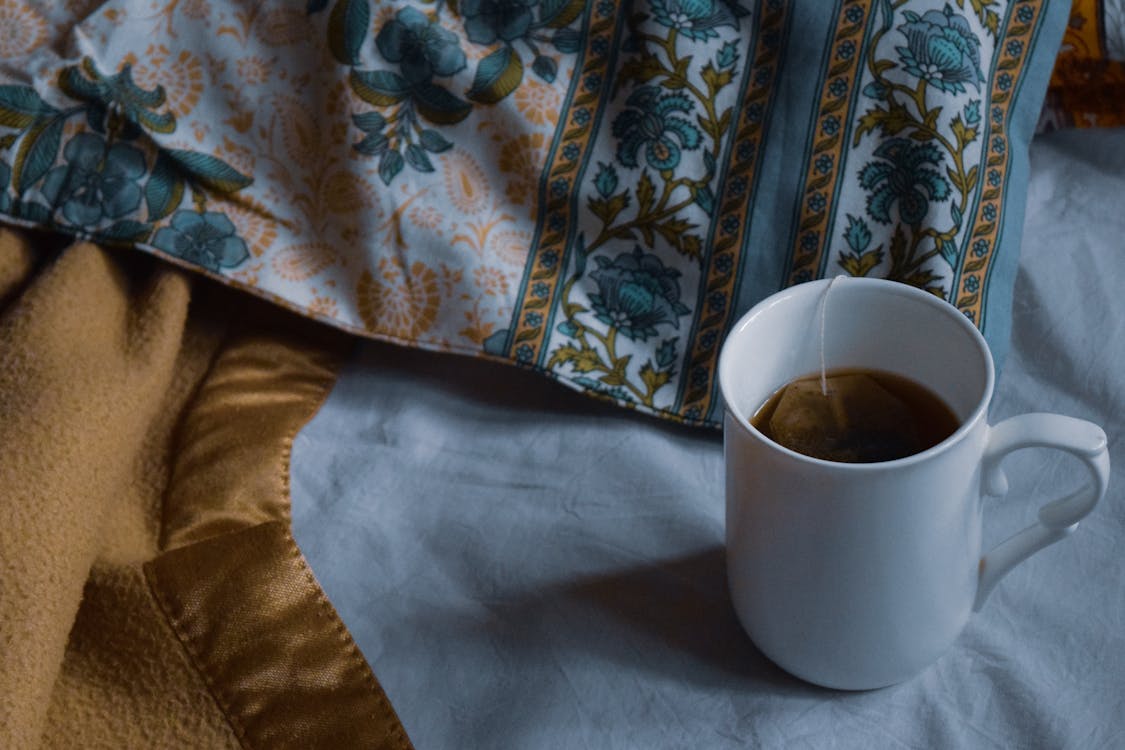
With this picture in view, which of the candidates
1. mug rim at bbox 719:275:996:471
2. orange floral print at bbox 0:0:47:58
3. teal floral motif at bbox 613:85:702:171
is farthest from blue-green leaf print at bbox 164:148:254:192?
mug rim at bbox 719:275:996:471

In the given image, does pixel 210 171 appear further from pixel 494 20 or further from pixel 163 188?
pixel 494 20

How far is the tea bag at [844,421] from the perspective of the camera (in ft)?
1.38

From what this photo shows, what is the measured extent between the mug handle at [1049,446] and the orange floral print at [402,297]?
0.98 ft

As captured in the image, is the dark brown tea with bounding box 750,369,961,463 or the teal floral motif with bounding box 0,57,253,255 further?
the teal floral motif with bounding box 0,57,253,255

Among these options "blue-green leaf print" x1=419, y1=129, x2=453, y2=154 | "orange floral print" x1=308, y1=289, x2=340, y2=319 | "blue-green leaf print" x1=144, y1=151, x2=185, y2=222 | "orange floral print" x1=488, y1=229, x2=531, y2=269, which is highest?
"blue-green leaf print" x1=419, y1=129, x2=453, y2=154

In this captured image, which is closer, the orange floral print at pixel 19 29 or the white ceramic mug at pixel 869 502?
the white ceramic mug at pixel 869 502

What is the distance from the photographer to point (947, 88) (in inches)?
21.8

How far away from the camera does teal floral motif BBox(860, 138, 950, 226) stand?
549 mm

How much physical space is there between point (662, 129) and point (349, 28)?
0.17 metres

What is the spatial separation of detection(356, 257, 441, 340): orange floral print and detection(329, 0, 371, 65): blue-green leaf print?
11 cm

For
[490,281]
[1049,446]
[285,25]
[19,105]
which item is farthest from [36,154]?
[1049,446]

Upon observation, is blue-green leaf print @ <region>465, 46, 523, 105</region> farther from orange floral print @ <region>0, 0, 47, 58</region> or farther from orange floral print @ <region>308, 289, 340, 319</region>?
orange floral print @ <region>0, 0, 47, 58</region>

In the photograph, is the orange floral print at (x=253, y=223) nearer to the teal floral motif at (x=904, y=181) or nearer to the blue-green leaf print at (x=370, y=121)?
the blue-green leaf print at (x=370, y=121)

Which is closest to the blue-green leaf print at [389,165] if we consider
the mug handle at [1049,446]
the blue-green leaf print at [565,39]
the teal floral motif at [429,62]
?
the teal floral motif at [429,62]
